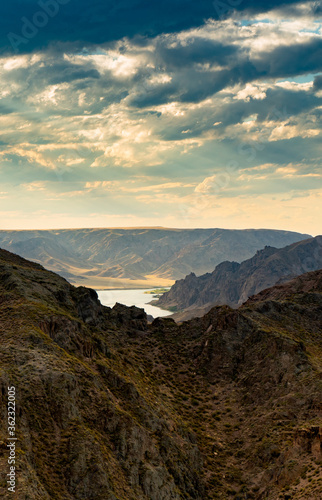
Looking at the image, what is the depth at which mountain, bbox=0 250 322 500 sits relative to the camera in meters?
46.0

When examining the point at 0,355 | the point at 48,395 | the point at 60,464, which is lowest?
the point at 60,464

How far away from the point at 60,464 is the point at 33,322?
23705 millimetres

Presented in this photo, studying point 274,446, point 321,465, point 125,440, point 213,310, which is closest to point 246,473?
point 274,446

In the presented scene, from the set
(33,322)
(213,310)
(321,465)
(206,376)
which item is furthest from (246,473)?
(213,310)

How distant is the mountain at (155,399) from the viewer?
151ft

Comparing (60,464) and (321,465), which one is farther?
(321,465)

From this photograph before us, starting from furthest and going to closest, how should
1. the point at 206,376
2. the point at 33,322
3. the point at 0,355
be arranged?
1. the point at 206,376
2. the point at 33,322
3. the point at 0,355

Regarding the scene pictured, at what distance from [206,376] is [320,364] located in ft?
68.1

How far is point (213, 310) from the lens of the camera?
337ft

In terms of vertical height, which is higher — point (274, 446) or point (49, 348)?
point (49, 348)

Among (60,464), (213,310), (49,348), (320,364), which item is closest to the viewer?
(60,464)

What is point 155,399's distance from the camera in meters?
70.8

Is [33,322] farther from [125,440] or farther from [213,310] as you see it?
[213,310]

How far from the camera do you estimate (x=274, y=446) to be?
202 feet
